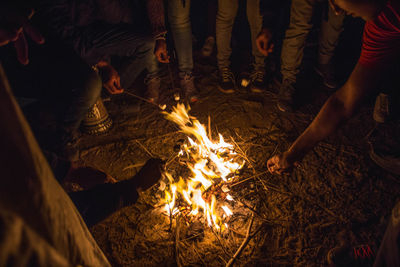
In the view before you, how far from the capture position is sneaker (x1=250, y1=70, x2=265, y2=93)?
16.0 feet

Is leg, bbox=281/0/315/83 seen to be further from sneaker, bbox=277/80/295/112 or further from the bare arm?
the bare arm

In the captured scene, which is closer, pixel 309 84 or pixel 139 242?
pixel 139 242

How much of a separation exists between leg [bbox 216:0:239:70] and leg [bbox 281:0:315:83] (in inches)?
44.5

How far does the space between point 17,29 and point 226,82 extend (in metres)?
3.66

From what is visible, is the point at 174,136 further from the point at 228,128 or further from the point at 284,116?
the point at 284,116

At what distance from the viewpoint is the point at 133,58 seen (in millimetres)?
4582

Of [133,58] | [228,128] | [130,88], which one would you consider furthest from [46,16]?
[228,128]

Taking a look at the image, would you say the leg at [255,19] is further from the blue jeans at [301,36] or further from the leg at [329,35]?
the leg at [329,35]

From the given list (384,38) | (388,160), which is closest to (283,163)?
(384,38)

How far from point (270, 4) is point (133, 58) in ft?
8.96

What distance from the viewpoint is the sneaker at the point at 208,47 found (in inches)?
243

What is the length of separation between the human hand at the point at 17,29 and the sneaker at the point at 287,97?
4090 millimetres

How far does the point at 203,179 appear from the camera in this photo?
10.1ft

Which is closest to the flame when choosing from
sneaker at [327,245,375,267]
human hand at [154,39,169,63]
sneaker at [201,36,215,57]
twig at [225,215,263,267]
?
twig at [225,215,263,267]
